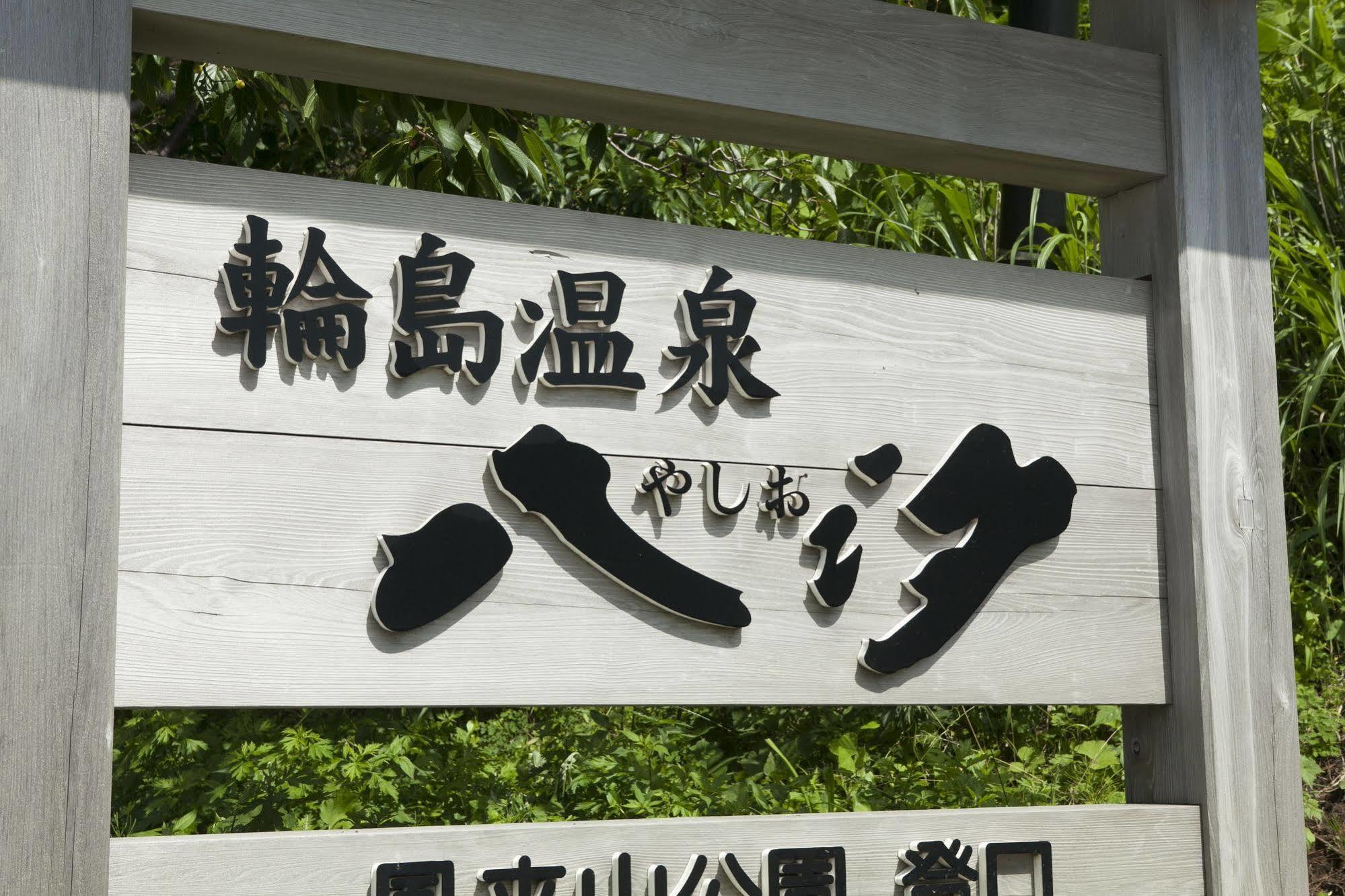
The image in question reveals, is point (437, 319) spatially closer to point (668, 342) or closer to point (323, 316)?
point (323, 316)

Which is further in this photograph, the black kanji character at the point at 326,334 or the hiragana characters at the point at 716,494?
the hiragana characters at the point at 716,494

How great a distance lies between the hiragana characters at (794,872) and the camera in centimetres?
177

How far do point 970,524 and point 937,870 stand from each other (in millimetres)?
528

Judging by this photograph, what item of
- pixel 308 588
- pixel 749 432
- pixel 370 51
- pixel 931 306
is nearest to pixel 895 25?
pixel 931 306

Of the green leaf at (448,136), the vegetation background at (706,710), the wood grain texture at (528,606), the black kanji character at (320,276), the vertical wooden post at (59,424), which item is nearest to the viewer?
the vertical wooden post at (59,424)

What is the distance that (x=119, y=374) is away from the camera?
156 centimetres

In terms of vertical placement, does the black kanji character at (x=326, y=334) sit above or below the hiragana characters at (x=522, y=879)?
above

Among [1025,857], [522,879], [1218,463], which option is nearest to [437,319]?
[522,879]

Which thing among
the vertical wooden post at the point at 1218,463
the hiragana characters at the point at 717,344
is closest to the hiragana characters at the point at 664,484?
the hiragana characters at the point at 717,344

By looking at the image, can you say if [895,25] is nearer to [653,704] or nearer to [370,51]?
[370,51]

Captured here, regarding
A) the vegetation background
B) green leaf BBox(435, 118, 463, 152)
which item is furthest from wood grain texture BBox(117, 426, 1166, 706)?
green leaf BBox(435, 118, 463, 152)

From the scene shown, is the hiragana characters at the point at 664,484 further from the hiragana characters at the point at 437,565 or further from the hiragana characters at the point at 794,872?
the hiragana characters at the point at 794,872

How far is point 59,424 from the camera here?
4.98 feet

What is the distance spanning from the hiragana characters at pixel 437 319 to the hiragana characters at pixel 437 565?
20 centimetres
